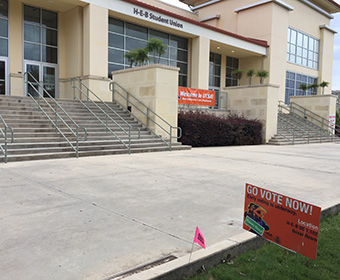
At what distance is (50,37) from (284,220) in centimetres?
2047

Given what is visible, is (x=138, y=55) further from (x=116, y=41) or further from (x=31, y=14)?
(x=31, y=14)

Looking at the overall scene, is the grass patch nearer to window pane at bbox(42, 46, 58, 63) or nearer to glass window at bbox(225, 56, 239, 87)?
window pane at bbox(42, 46, 58, 63)

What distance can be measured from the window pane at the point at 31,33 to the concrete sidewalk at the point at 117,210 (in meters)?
13.2

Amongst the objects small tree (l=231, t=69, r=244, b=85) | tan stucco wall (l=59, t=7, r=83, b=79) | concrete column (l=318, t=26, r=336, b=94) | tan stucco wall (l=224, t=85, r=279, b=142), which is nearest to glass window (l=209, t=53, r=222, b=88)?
small tree (l=231, t=69, r=244, b=85)

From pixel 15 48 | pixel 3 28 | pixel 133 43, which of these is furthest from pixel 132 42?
pixel 3 28

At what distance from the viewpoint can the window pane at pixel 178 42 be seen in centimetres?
2517

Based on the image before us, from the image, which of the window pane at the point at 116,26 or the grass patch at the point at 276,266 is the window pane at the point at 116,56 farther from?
the grass patch at the point at 276,266

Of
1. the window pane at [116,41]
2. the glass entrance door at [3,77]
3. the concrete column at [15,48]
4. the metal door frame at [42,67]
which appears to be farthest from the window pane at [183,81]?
the glass entrance door at [3,77]

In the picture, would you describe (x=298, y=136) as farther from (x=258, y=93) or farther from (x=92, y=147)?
(x=92, y=147)

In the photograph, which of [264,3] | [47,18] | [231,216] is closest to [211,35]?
[264,3]

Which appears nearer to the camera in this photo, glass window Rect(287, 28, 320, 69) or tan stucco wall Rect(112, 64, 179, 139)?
tan stucco wall Rect(112, 64, 179, 139)

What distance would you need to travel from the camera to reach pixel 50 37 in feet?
65.9

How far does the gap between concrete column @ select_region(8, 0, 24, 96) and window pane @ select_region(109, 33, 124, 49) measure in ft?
17.8

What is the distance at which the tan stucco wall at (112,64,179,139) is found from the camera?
47.7 ft
